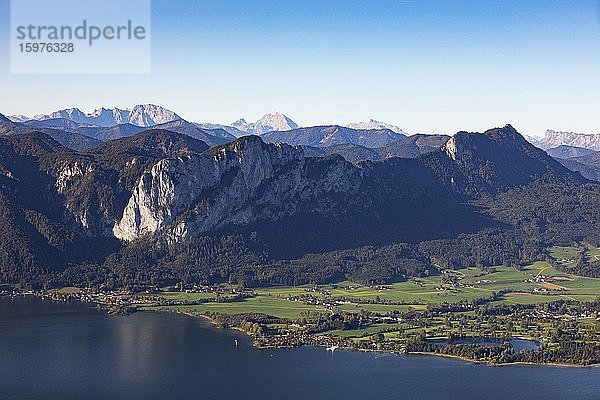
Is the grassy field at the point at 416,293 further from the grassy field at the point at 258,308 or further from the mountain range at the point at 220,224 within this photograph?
the mountain range at the point at 220,224

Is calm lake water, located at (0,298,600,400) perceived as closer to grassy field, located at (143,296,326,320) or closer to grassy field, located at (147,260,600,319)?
grassy field, located at (143,296,326,320)

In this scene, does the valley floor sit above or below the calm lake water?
above

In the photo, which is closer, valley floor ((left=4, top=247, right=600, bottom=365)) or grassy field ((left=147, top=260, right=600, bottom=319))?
valley floor ((left=4, top=247, right=600, bottom=365))

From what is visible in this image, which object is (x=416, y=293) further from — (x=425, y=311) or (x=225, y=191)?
(x=225, y=191)

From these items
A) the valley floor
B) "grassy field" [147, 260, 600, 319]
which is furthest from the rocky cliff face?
"grassy field" [147, 260, 600, 319]

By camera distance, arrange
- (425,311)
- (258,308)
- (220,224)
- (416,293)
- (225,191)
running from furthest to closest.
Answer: (225,191)
(220,224)
(416,293)
(258,308)
(425,311)

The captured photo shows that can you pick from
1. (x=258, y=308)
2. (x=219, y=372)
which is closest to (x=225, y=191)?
(x=258, y=308)
